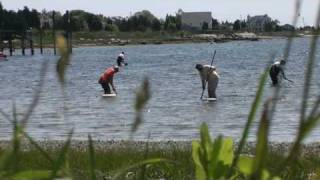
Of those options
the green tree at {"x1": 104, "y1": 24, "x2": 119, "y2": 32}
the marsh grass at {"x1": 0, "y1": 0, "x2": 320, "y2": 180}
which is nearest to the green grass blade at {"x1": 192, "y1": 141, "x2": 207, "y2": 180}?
the marsh grass at {"x1": 0, "y1": 0, "x2": 320, "y2": 180}

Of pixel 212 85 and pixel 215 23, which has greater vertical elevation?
pixel 212 85

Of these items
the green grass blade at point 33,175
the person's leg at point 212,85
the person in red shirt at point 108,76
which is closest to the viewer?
the green grass blade at point 33,175

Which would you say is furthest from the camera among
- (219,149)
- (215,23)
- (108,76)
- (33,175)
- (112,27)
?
(215,23)

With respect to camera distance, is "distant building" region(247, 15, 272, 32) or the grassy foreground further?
"distant building" region(247, 15, 272, 32)

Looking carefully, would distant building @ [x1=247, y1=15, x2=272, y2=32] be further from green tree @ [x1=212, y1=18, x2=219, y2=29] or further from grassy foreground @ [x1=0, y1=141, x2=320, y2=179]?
green tree @ [x1=212, y1=18, x2=219, y2=29]

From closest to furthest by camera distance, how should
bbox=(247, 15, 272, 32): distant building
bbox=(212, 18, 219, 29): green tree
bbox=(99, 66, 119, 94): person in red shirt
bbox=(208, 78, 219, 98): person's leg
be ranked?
bbox=(247, 15, 272, 32): distant building
bbox=(208, 78, 219, 98): person's leg
bbox=(99, 66, 119, 94): person in red shirt
bbox=(212, 18, 219, 29): green tree

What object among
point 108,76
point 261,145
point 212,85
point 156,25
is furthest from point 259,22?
point 156,25

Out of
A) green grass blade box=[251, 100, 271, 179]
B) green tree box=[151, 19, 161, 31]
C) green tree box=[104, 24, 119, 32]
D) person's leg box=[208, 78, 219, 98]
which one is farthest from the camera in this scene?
green tree box=[151, 19, 161, 31]

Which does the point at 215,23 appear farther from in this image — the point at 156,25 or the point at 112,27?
the point at 112,27

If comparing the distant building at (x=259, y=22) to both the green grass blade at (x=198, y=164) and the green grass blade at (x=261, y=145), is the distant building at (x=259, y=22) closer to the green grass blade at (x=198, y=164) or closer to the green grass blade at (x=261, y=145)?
the green grass blade at (x=198, y=164)

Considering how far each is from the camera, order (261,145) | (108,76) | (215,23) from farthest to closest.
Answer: (215,23), (108,76), (261,145)

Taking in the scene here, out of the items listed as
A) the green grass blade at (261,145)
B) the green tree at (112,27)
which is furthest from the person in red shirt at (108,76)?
the green tree at (112,27)

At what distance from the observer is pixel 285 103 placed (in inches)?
1197

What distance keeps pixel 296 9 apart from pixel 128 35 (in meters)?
193
